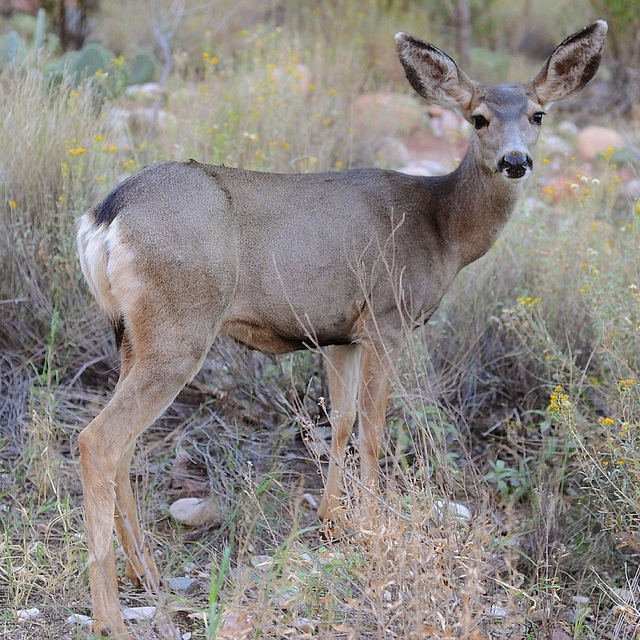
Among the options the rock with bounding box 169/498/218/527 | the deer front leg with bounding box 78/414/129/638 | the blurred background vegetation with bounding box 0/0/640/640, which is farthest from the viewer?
the rock with bounding box 169/498/218/527

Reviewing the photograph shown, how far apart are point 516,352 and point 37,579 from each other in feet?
9.73

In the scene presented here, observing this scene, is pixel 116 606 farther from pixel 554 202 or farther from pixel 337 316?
pixel 554 202

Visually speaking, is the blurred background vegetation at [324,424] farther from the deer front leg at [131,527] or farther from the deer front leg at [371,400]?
the deer front leg at [371,400]

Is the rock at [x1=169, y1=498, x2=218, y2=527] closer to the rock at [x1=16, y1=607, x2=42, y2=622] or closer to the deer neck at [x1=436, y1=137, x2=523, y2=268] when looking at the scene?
the rock at [x1=16, y1=607, x2=42, y2=622]

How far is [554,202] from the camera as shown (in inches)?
339

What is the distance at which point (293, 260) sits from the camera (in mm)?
4305

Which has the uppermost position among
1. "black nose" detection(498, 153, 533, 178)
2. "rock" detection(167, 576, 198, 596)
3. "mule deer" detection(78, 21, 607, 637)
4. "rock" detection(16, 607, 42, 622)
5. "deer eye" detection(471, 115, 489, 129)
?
"deer eye" detection(471, 115, 489, 129)

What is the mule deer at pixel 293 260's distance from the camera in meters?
3.89

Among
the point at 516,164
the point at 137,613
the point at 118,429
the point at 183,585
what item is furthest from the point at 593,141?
the point at 137,613

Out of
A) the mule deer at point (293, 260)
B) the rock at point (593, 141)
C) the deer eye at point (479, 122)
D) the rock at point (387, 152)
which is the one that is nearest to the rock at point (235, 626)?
the mule deer at point (293, 260)

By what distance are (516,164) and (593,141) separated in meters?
7.68

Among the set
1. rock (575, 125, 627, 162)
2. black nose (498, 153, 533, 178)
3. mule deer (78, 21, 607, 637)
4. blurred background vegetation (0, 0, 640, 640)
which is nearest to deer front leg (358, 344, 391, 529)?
mule deer (78, 21, 607, 637)

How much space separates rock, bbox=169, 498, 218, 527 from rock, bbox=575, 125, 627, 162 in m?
7.79

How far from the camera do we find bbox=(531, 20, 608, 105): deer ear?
460 cm
